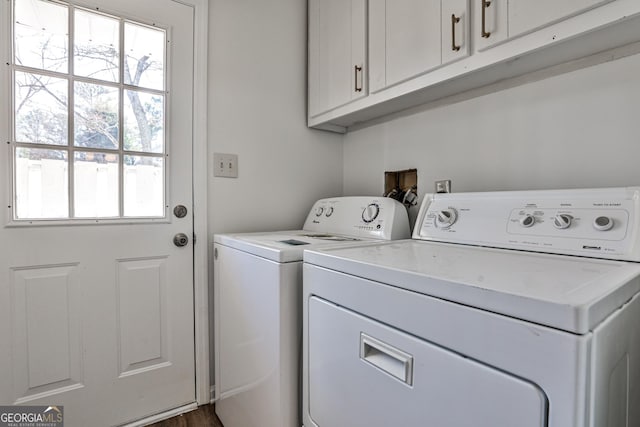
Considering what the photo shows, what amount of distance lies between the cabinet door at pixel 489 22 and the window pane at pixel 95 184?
1.52 meters

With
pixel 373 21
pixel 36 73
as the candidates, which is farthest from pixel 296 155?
pixel 36 73

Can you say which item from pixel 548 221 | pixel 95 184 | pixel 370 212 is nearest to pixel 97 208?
pixel 95 184

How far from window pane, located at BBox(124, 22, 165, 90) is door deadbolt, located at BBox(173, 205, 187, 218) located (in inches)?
22.6

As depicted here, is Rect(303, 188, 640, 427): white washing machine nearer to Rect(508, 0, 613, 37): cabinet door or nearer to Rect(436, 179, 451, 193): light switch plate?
Rect(436, 179, 451, 193): light switch plate

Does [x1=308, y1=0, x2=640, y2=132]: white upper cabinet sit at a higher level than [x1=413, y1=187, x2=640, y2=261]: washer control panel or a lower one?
higher

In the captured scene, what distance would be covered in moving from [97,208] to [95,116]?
40 cm

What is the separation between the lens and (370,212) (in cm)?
151

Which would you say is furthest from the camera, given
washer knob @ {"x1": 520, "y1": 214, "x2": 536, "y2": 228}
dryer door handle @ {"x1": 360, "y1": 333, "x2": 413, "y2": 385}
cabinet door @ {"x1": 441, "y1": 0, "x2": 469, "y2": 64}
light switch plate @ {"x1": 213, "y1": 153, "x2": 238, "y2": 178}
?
light switch plate @ {"x1": 213, "y1": 153, "x2": 238, "y2": 178}

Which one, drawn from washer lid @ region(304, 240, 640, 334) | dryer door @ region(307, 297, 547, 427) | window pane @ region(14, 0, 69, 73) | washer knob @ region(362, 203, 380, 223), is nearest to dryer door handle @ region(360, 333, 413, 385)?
dryer door @ region(307, 297, 547, 427)

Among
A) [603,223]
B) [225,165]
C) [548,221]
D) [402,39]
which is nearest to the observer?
[603,223]

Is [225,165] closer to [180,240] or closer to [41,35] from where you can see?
[180,240]

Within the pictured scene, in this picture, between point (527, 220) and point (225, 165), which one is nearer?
point (527, 220)

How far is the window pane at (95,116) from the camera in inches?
52.9

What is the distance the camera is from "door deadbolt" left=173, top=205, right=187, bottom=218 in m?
1.56
